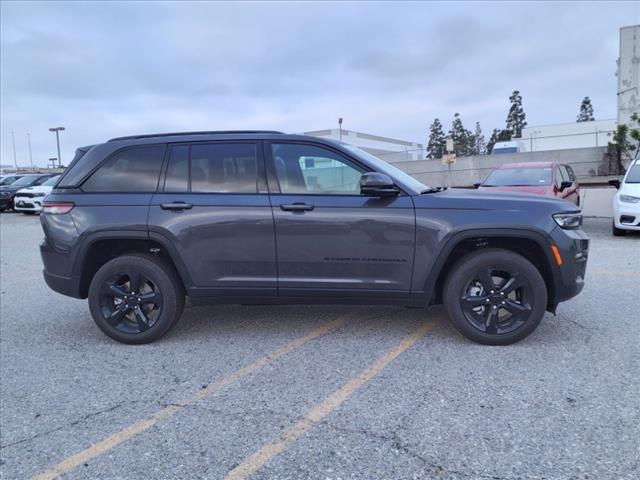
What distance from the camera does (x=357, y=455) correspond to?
8.65 ft

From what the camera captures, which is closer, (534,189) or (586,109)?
(534,189)

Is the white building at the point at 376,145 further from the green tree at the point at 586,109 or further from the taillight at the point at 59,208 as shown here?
the green tree at the point at 586,109

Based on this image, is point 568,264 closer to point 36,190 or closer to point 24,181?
point 36,190

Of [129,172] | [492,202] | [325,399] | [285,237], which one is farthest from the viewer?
[129,172]

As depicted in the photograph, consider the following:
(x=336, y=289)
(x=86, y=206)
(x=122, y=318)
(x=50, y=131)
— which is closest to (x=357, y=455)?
(x=336, y=289)

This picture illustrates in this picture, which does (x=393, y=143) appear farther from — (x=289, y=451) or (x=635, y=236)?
(x=289, y=451)

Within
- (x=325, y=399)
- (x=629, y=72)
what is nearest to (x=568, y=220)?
(x=325, y=399)

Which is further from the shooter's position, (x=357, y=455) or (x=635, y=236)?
(x=635, y=236)

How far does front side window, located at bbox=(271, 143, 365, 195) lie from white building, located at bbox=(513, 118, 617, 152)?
24.4 meters

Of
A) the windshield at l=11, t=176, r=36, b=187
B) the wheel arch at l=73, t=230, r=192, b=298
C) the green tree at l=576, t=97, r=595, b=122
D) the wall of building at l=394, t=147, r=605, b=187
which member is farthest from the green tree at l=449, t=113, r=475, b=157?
the wheel arch at l=73, t=230, r=192, b=298

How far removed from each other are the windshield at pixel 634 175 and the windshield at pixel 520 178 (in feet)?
5.09

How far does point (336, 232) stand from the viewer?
13.3 feet

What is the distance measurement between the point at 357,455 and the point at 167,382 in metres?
1.67

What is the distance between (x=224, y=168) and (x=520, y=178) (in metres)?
8.14
